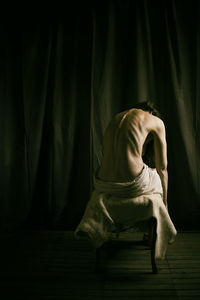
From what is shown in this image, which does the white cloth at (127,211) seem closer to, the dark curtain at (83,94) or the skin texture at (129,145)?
the skin texture at (129,145)

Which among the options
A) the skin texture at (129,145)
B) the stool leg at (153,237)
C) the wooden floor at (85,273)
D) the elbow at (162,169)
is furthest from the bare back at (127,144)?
the wooden floor at (85,273)

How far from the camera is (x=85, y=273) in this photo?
1.86m

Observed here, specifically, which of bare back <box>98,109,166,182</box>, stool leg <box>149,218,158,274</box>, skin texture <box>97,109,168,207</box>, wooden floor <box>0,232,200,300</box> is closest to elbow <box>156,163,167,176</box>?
skin texture <box>97,109,168,207</box>

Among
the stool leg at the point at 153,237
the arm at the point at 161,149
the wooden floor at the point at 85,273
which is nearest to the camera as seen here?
the wooden floor at the point at 85,273

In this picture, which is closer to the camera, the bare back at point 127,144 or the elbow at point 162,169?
the bare back at point 127,144

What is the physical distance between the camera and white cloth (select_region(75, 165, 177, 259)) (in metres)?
1.78

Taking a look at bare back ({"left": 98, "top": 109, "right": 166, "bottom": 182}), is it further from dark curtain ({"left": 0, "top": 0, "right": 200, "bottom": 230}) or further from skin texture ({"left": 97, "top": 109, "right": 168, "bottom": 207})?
dark curtain ({"left": 0, "top": 0, "right": 200, "bottom": 230})

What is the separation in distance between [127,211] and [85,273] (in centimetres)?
48

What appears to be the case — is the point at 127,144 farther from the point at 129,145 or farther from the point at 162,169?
the point at 162,169

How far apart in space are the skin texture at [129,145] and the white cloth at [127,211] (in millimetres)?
65

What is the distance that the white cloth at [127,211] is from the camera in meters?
1.78

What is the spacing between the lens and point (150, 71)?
259 cm

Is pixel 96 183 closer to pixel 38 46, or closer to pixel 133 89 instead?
pixel 133 89

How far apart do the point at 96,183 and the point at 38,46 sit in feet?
4.66
